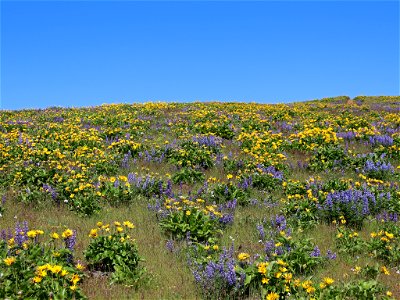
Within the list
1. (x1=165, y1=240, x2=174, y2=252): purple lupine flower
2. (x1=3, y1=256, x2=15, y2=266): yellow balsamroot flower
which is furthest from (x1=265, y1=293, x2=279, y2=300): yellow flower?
(x1=3, y1=256, x2=15, y2=266): yellow balsamroot flower

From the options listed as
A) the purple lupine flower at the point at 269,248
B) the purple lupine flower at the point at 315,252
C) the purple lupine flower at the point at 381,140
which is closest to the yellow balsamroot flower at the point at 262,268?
the purple lupine flower at the point at 269,248

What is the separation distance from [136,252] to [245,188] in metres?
4.33

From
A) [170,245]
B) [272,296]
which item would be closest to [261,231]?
[170,245]

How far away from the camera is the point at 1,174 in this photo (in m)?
10.9

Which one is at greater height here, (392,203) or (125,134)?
(125,134)

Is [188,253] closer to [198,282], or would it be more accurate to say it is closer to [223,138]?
[198,282]

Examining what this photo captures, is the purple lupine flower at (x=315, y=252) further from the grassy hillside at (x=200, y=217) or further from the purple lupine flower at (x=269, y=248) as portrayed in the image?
the purple lupine flower at (x=269, y=248)

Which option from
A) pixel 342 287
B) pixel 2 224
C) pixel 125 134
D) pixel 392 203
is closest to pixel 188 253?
pixel 342 287

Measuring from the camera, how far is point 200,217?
7945 mm

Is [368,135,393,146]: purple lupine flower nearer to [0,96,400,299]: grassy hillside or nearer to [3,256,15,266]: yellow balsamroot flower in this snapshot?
[0,96,400,299]: grassy hillside

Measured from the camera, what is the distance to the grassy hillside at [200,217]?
5805 mm

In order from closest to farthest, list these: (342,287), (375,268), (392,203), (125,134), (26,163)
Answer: (342,287)
(375,268)
(392,203)
(26,163)
(125,134)

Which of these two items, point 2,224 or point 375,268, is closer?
point 375,268

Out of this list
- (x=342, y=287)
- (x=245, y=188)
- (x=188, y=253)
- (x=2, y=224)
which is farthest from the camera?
(x=245, y=188)
